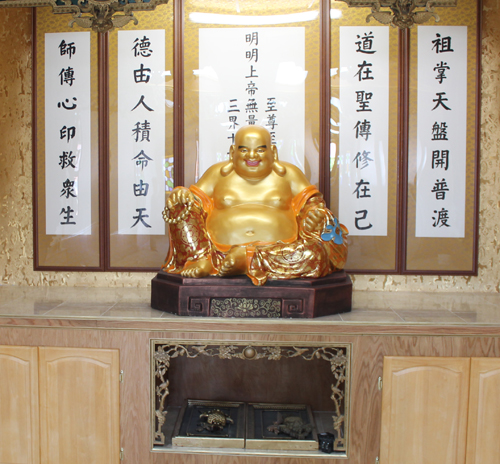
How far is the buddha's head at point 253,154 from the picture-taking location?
2234 mm

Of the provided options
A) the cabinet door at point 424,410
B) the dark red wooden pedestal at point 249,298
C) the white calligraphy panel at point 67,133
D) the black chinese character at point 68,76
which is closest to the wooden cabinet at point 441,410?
the cabinet door at point 424,410

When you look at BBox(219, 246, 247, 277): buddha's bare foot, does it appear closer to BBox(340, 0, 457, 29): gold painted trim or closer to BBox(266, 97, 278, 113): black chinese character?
BBox(266, 97, 278, 113): black chinese character

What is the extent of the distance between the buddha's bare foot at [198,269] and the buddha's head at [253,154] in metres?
0.52

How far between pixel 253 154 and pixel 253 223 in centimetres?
35

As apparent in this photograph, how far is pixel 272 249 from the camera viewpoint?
205cm

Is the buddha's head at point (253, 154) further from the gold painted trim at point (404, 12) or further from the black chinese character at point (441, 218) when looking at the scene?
the black chinese character at point (441, 218)

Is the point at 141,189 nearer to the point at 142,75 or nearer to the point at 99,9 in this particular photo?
the point at 142,75

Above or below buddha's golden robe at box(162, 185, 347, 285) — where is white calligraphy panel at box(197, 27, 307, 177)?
above

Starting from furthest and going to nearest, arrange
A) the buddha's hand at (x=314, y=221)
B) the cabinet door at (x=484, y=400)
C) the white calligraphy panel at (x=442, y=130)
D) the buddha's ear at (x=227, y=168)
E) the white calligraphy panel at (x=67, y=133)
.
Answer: the white calligraphy panel at (x=67, y=133)
the white calligraphy panel at (x=442, y=130)
the buddha's ear at (x=227, y=168)
the buddha's hand at (x=314, y=221)
the cabinet door at (x=484, y=400)

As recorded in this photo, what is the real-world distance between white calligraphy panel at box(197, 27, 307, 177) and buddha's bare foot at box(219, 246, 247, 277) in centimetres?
85

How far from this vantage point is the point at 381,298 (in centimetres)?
243

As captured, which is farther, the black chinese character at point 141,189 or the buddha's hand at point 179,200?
the black chinese character at point 141,189

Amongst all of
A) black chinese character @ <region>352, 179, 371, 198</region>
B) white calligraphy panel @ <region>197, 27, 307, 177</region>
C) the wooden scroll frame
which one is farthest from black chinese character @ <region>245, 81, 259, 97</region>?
black chinese character @ <region>352, 179, 371, 198</region>

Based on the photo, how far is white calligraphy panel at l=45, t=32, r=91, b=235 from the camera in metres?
2.67
